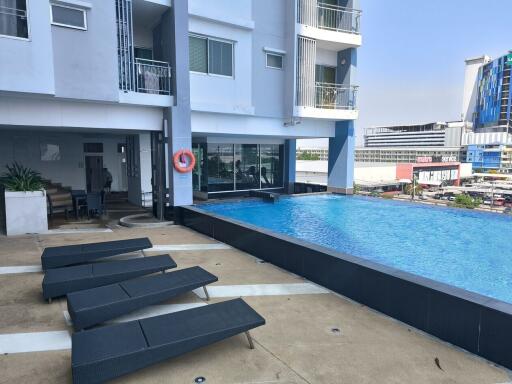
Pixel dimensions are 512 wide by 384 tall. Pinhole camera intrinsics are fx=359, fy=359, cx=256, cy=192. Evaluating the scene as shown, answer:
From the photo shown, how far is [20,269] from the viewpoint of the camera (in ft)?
21.8

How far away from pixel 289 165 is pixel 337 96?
16.9 feet

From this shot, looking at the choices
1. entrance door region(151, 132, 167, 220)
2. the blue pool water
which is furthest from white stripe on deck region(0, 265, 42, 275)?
the blue pool water

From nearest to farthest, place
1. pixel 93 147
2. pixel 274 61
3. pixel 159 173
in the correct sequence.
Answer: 1. pixel 159 173
2. pixel 274 61
3. pixel 93 147

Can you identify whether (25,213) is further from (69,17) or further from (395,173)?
(395,173)

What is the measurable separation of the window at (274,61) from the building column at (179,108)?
442 cm

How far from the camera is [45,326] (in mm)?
4512

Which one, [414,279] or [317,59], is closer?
[414,279]

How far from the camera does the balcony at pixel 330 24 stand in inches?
591

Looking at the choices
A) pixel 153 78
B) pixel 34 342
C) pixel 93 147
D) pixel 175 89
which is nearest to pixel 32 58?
pixel 153 78

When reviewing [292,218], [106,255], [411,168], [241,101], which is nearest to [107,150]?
[241,101]

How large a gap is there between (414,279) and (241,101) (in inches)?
411

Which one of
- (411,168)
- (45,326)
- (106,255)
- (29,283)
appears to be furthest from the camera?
(411,168)

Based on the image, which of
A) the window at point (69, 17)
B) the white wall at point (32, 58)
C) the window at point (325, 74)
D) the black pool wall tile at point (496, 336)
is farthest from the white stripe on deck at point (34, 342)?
the window at point (325, 74)

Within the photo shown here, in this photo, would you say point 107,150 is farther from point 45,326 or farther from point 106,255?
point 45,326
